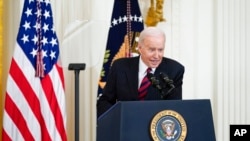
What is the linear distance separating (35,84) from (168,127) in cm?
206

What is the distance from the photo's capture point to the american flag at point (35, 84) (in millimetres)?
3170

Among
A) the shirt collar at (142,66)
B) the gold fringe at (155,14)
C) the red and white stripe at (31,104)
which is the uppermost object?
the gold fringe at (155,14)

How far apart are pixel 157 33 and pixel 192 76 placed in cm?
205

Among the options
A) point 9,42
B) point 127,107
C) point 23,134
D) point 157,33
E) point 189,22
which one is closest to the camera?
point 127,107

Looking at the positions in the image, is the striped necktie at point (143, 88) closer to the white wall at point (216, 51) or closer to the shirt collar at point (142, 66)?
the shirt collar at point (142, 66)

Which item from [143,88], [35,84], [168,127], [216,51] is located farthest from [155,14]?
[168,127]

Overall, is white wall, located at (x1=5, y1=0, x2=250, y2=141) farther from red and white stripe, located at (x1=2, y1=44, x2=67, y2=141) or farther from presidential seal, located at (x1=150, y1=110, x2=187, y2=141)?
presidential seal, located at (x1=150, y1=110, x2=187, y2=141)

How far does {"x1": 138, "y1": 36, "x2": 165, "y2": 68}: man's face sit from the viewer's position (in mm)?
2205

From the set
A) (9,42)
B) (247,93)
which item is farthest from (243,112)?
(9,42)

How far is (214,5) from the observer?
164 inches

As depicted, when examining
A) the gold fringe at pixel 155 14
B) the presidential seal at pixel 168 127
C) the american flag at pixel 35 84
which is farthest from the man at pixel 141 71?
the gold fringe at pixel 155 14

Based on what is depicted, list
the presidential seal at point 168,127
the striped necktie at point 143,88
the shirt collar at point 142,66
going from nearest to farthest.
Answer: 1. the presidential seal at point 168,127
2. the striped necktie at point 143,88
3. the shirt collar at point 142,66

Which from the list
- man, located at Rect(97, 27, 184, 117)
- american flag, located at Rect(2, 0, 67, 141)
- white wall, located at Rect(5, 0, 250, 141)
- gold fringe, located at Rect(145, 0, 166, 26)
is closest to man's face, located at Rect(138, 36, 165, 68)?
man, located at Rect(97, 27, 184, 117)

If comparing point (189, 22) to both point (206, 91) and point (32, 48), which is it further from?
point (32, 48)
